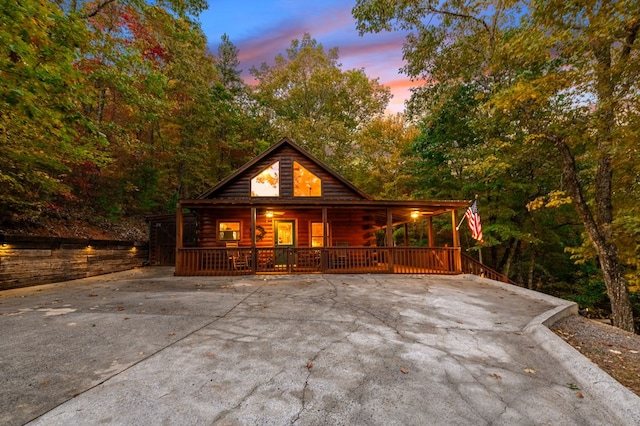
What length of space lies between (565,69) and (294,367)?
11907 millimetres

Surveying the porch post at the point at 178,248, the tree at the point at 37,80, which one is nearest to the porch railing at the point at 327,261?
the porch post at the point at 178,248

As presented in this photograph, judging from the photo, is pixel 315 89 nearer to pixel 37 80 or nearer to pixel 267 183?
pixel 267 183

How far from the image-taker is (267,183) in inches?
546

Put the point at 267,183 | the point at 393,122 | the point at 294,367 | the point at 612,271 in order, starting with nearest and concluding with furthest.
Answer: the point at 294,367 → the point at 612,271 → the point at 267,183 → the point at 393,122

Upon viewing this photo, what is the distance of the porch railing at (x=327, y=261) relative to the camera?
1066 centimetres

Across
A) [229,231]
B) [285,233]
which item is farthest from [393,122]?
[229,231]

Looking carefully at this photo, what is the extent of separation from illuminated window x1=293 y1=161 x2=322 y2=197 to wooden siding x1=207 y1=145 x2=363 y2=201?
0.16 m

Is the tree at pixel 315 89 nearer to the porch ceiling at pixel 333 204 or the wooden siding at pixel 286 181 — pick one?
the wooden siding at pixel 286 181

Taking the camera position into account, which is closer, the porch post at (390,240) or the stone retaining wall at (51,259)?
the stone retaining wall at (51,259)

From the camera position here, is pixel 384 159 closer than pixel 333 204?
No

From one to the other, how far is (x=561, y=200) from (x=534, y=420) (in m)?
8.11

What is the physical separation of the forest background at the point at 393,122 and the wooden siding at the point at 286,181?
4.50m

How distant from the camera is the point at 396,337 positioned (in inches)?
157

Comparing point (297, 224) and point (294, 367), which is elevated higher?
point (297, 224)
